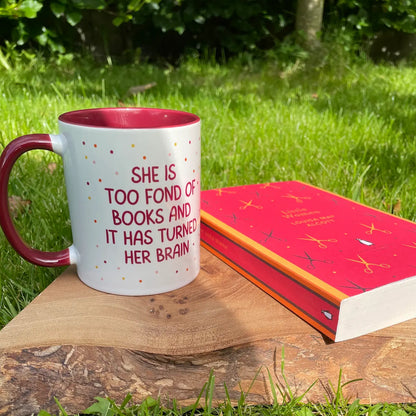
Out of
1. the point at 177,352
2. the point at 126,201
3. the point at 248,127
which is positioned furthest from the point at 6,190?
the point at 248,127

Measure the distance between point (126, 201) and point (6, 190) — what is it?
0.67 ft

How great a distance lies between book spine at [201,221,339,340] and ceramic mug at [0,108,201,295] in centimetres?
10

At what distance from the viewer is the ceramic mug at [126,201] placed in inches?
26.0

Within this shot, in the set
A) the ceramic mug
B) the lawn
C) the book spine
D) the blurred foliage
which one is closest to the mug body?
the ceramic mug

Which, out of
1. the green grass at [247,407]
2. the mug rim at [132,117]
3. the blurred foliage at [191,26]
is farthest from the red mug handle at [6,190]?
the blurred foliage at [191,26]

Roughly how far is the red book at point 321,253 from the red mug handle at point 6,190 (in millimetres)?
311

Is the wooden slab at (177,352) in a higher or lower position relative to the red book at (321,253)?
lower

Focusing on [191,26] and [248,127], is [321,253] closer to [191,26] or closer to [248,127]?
[248,127]

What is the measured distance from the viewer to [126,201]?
68 centimetres

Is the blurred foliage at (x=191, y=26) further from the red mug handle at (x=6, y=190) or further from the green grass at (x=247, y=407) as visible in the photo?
the green grass at (x=247, y=407)

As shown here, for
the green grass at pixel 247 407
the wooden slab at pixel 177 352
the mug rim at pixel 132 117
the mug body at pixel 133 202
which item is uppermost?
the mug rim at pixel 132 117

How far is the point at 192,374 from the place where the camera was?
68 cm

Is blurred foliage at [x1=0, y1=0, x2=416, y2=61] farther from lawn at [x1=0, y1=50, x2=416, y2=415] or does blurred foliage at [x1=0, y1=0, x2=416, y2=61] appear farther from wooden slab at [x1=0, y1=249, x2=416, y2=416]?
Result: wooden slab at [x1=0, y1=249, x2=416, y2=416]

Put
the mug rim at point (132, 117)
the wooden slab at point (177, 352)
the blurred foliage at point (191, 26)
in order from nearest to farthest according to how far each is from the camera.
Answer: the wooden slab at point (177, 352), the mug rim at point (132, 117), the blurred foliage at point (191, 26)
